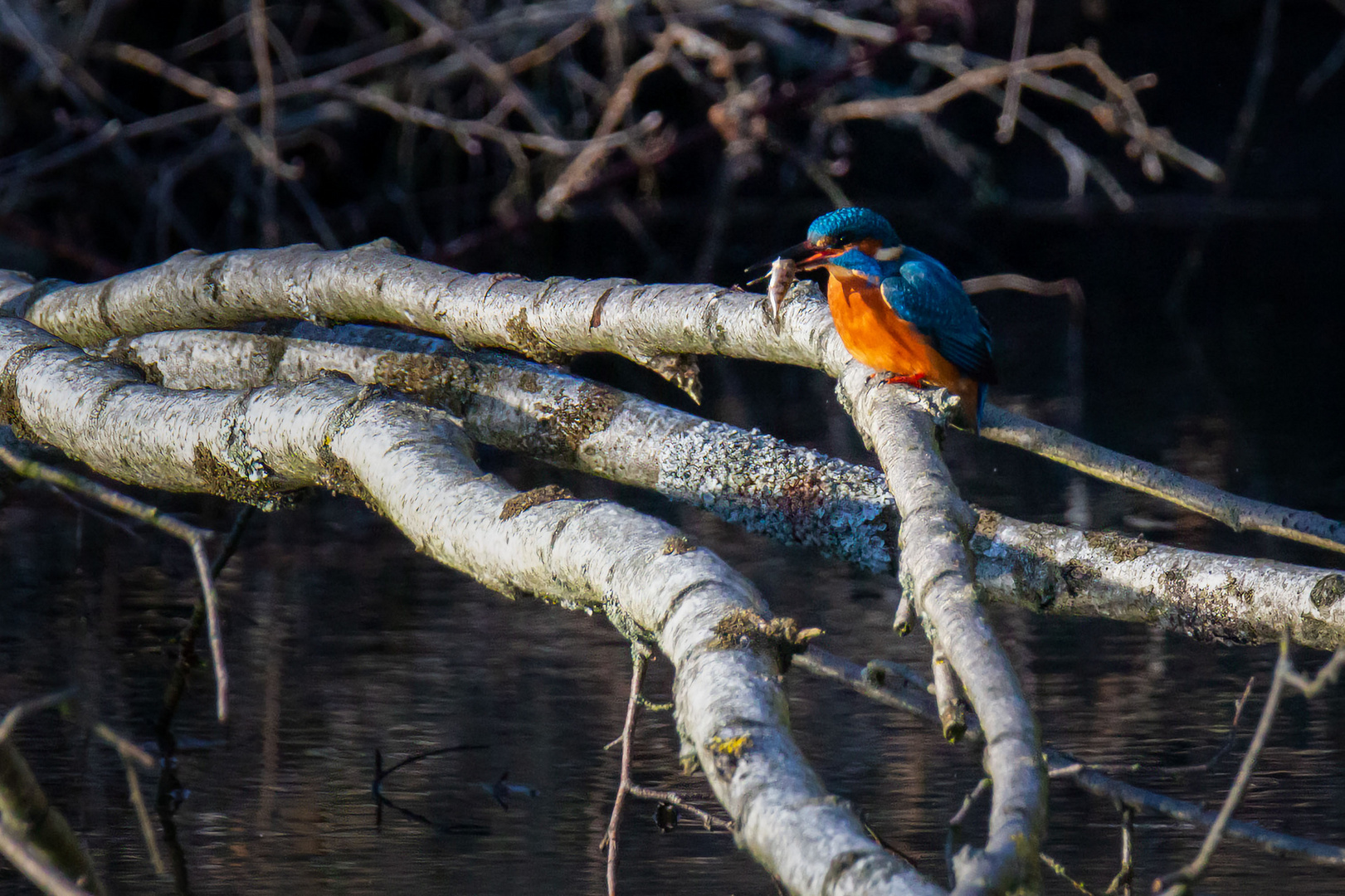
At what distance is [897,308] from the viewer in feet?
7.50

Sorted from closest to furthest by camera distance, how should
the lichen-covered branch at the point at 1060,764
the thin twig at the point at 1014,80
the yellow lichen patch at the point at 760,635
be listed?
the yellow lichen patch at the point at 760,635 < the lichen-covered branch at the point at 1060,764 < the thin twig at the point at 1014,80

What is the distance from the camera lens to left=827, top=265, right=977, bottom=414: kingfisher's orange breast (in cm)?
212

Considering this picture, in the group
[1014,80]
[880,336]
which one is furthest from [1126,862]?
[1014,80]

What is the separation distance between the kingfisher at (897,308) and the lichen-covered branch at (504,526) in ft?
1.97

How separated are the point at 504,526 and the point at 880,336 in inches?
27.1

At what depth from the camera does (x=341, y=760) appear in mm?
2553

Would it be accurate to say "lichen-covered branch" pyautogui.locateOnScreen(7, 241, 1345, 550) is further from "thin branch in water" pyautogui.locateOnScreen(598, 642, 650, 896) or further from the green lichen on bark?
"thin branch in water" pyautogui.locateOnScreen(598, 642, 650, 896)

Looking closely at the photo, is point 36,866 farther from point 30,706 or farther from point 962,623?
point 962,623

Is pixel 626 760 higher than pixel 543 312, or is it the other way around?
pixel 543 312

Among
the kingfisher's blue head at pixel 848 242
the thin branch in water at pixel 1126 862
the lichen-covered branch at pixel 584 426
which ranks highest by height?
the kingfisher's blue head at pixel 848 242

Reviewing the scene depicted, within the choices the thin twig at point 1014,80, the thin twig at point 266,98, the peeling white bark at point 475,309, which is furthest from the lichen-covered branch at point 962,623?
the thin twig at point 266,98

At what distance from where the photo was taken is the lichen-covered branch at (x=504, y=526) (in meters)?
1.16

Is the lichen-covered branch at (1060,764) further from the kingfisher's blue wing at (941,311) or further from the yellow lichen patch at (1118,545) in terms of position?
the kingfisher's blue wing at (941,311)

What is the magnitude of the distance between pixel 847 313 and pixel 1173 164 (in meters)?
9.85
